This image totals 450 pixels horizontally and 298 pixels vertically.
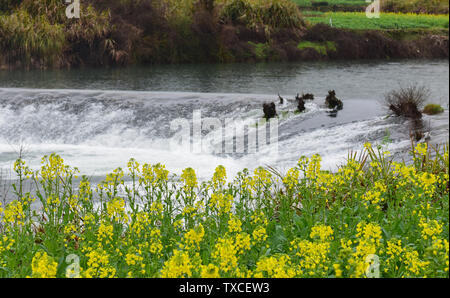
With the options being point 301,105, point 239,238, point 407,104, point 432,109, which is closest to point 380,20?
point 432,109

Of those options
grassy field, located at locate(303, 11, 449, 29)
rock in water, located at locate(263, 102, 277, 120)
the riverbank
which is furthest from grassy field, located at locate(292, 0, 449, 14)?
rock in water, located at locate(263, 102, 277, 120)

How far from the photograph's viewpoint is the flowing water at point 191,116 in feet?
27.8

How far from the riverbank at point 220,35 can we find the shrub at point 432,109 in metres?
7.96

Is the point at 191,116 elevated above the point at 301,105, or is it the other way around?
the point at 301,105

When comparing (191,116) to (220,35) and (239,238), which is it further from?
(220,35)

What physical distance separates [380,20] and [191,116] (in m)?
10.3

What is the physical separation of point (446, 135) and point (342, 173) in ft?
15.2

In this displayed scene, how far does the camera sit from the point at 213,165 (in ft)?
26.8

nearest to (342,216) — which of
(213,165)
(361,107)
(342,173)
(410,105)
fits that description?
(342,173)

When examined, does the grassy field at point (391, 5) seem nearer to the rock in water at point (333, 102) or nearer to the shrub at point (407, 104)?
the rock in water at point (333, 102)

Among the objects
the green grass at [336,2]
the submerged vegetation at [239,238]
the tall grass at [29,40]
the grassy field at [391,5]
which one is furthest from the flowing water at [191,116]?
the green grass at [336,2]

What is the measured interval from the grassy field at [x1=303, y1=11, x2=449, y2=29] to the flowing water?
2.84 metres

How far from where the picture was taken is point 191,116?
410 inches

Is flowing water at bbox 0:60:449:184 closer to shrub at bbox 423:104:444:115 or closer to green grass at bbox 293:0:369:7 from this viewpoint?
shrub at bbox 423:104:444:115
